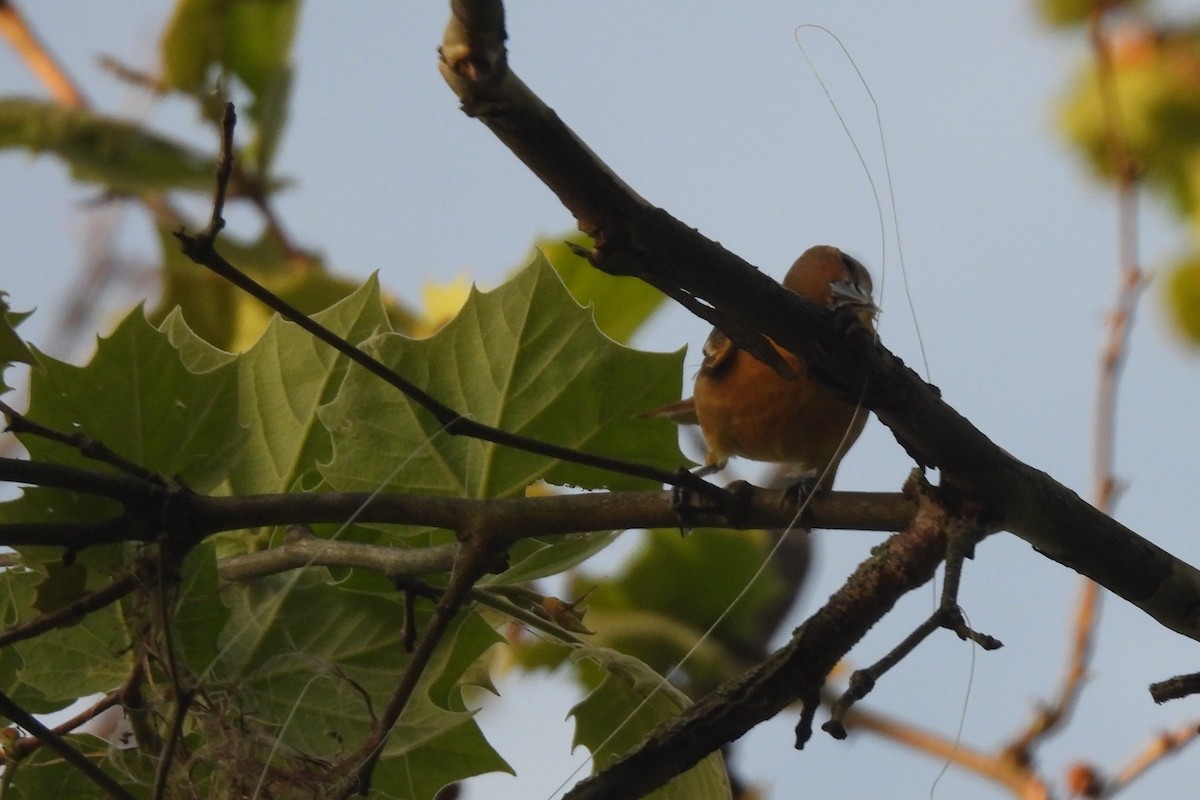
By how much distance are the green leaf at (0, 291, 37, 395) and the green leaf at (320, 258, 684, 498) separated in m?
0.25

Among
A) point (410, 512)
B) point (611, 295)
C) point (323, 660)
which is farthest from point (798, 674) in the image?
Result: point (611, 295)

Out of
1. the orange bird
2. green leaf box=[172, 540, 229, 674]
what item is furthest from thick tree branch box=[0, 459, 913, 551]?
the orange bird

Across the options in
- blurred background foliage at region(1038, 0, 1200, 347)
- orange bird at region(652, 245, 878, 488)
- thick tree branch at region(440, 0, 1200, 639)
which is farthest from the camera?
blurred background foliage at region(1038, 0, 1200, 347)

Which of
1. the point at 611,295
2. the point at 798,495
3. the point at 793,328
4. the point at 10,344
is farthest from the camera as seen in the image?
the point at 611,295

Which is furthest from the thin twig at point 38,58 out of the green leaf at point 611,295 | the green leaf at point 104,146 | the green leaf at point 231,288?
the green leaf at point 611,295

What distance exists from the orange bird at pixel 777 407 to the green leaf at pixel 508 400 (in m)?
0.42

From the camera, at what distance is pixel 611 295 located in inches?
70.8

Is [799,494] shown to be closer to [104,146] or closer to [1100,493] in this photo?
[1100,493]

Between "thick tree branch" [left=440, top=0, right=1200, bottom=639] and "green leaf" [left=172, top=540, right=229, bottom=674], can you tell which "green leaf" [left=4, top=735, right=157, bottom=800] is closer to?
A: "green leaf" [left=172, top=540, right=229, bottom=674]

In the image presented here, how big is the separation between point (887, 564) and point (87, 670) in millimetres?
644

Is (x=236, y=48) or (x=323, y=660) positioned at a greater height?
(x=236, y=48)

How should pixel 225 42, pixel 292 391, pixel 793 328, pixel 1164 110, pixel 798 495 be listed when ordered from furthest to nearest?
pixel 225 42 → pixel 1164 110 → pixel 292 391 → pixel 798 495 → pixel 793 328

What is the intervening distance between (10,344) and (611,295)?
107 cm

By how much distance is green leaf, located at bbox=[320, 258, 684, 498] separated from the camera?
3.29 feet
